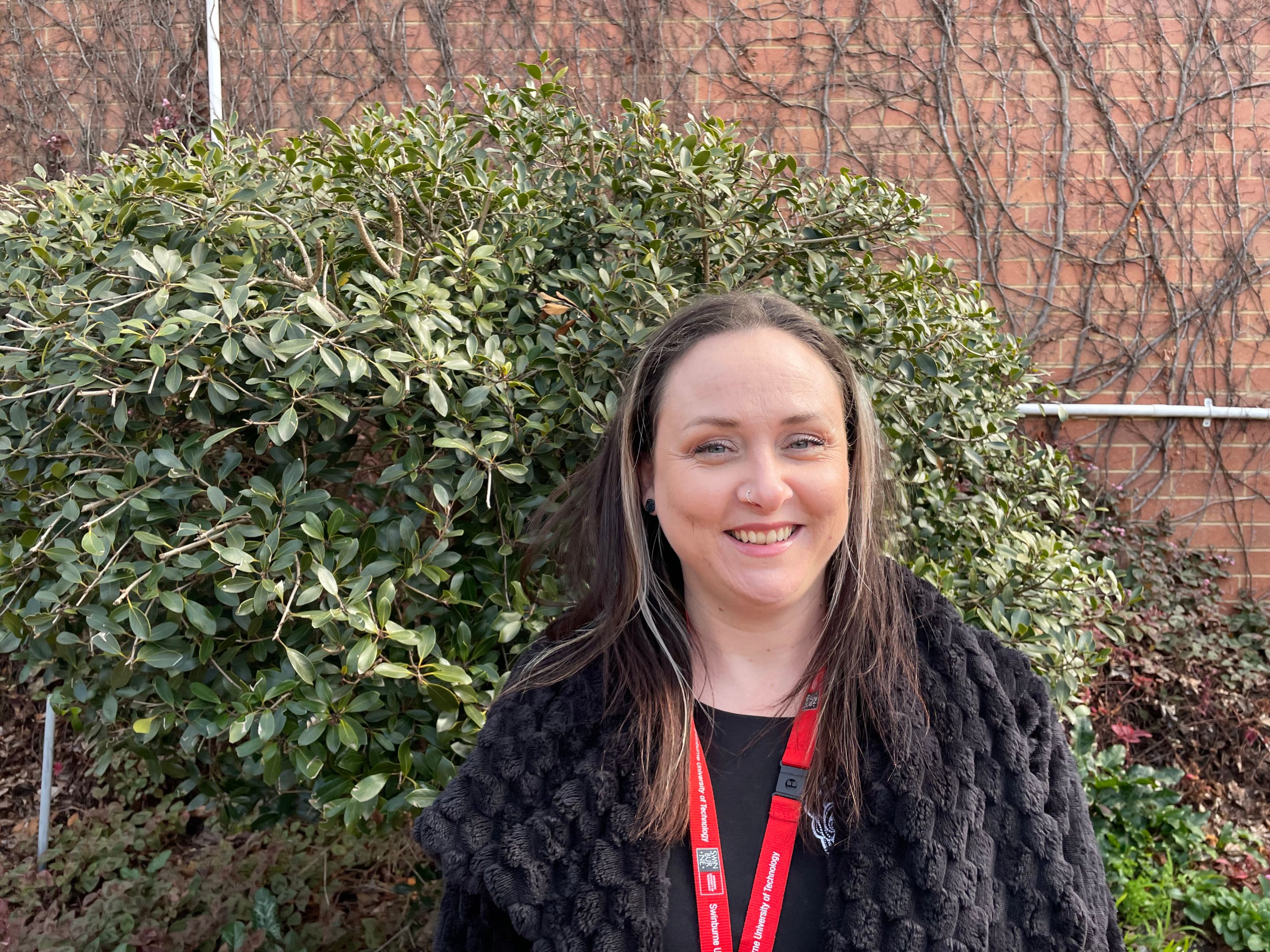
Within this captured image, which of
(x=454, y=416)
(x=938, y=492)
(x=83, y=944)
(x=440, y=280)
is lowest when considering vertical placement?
(x=83, y=944)

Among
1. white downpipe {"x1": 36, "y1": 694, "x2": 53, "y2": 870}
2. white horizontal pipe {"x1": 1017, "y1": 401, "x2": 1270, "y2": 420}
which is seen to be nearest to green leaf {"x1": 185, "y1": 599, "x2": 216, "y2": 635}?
white downpipe {"x1": 36, "y1": 694, "x2": 53, "y2": 870}

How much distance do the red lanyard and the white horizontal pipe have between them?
3.63 m

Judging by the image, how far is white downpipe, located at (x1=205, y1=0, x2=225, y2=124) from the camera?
4.82 metres

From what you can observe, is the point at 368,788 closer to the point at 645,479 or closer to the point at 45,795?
the point at 645,479

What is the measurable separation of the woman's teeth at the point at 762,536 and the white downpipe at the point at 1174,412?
11.7 feet

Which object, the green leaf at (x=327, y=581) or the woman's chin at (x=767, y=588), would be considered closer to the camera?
the woman's chin at (x=767, y=588)

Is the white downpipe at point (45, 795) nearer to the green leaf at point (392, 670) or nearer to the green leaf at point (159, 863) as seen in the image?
the green leaf at point (159, 863)

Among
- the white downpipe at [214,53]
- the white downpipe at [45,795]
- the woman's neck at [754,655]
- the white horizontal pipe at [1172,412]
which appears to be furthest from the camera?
the white downpipe at [214,53]

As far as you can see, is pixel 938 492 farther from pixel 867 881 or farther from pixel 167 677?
pixel 167 677

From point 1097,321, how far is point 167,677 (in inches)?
179

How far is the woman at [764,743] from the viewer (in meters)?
1.39

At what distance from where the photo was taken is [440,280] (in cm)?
218

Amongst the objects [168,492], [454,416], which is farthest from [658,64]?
[168,492]

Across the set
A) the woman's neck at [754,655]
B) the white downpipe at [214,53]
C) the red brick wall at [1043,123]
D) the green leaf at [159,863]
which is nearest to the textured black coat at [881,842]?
the woman's neck at [754,655]
